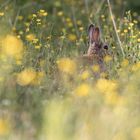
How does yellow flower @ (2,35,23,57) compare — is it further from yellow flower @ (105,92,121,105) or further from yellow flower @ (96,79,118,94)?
yellow flower @ (105,92,121,105)

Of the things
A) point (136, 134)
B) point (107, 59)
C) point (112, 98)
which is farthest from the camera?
point (107, 59)

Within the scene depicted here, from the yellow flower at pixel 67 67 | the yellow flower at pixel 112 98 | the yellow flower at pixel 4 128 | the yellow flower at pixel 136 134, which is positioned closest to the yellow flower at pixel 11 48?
the yellow flower at pixel 67 67

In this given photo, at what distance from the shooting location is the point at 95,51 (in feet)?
20.9

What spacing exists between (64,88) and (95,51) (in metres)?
1.46

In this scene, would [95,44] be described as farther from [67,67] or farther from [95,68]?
[67,67]

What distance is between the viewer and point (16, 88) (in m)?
4.90

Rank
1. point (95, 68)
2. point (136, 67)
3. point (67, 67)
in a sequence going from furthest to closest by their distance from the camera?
1. point (95, 68)
2. point (136, 67)
3. point (67, 67)

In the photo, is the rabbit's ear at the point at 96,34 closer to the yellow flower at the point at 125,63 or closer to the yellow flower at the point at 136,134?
the yellow flower at the point at 125,63

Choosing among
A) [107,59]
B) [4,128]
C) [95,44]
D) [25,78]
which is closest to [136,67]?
[107,59]

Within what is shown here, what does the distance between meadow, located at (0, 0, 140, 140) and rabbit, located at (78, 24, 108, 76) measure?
71 millimetres

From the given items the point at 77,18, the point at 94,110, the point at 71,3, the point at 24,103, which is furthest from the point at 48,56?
the point at 71,3

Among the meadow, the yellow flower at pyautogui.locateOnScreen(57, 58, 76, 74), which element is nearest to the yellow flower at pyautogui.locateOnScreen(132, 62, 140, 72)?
the meadow

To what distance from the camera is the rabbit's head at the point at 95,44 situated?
249 inches

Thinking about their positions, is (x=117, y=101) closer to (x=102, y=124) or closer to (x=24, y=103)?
(x=102, y=124)
